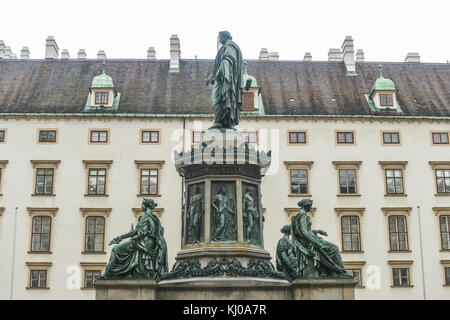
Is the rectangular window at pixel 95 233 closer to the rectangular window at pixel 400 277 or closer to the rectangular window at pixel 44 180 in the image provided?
the rectangular window at pixel 44 180

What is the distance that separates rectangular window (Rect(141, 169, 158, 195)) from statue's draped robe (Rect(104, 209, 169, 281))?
27409mm

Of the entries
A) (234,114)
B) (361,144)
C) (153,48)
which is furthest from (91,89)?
(234,114)

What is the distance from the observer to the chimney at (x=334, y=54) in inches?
2044

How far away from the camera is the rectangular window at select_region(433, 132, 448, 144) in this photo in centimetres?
4369

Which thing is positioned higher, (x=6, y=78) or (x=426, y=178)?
(x=6, y=78)

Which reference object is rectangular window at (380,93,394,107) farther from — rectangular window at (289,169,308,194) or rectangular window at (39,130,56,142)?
rectangular window at (39,130,56,142)

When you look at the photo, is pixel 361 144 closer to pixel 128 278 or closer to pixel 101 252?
pixel 101 252

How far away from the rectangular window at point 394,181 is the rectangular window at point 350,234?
3.31m

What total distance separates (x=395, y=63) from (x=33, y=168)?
30614 millimetres

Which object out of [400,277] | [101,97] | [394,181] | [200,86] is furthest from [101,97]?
[400,277]

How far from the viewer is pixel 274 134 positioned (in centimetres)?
4306

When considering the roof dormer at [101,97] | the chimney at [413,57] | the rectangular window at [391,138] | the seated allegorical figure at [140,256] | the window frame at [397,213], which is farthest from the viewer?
the chimney at [413,57]

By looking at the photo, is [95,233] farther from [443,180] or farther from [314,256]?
[314,256]

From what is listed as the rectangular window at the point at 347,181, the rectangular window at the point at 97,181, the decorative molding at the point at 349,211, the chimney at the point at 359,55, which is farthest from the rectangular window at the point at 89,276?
the chimney at the point at 359,55
